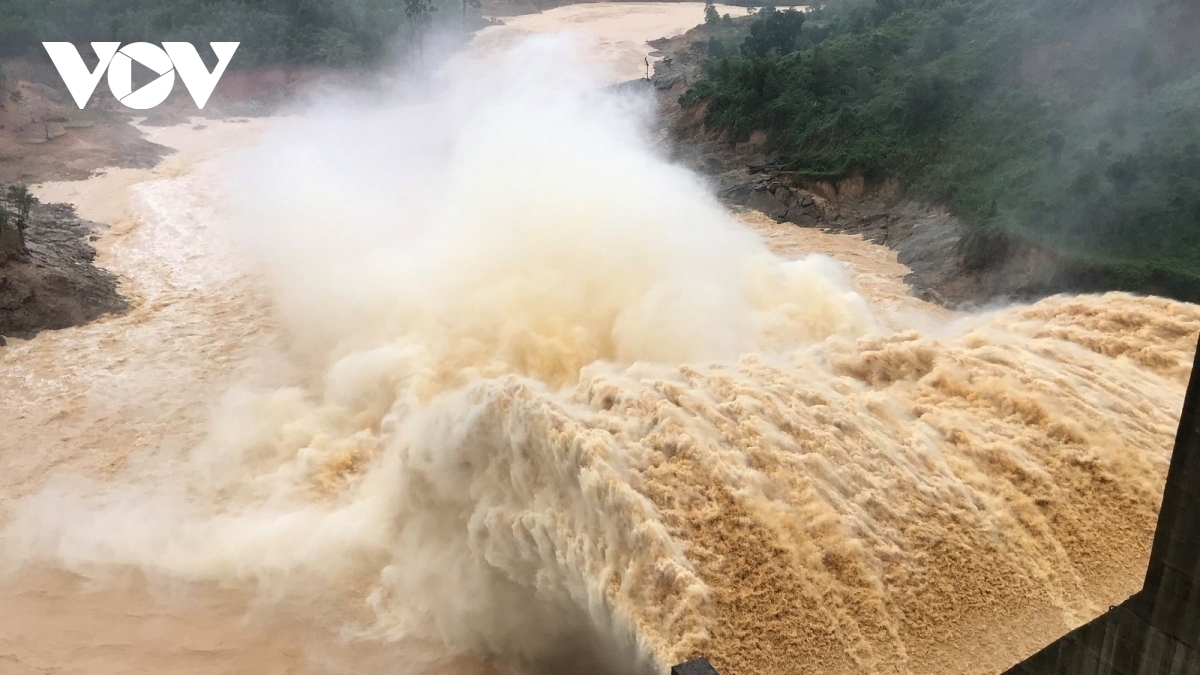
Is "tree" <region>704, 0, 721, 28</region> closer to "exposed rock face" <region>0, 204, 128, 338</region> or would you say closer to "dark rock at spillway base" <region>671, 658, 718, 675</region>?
"exposed rock face" <region>0, 204, 128, 338</region>

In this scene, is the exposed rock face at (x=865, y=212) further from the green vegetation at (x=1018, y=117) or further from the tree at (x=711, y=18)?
the tree at (x=711, y=18)

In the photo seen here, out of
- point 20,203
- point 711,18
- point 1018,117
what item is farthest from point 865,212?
point 711,18

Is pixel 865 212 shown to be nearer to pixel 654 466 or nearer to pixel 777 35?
pixel 777 35

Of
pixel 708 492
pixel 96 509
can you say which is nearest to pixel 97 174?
pixel 96 509

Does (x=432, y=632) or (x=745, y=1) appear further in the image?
(x=745, y=1)

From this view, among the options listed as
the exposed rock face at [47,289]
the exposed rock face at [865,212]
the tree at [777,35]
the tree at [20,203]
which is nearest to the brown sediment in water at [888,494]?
the exposed rock face at [865,212]

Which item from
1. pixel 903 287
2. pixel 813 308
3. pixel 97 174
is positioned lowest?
pixel 903 287

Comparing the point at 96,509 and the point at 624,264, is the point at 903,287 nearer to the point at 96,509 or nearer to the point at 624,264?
the point at 624,264

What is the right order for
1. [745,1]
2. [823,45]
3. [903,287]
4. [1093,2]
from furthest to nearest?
[745,1] → [823,45] → [1093,2] → [903,287]
